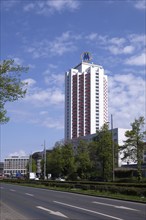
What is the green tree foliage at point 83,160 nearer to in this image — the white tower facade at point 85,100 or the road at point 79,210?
the road at point 79,210

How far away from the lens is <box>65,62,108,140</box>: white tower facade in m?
175

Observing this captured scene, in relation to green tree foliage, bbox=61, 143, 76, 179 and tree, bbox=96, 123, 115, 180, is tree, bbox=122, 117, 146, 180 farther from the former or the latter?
green tree foliage, bbox=61, 143, 76, 179

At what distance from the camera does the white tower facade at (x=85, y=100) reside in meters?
175

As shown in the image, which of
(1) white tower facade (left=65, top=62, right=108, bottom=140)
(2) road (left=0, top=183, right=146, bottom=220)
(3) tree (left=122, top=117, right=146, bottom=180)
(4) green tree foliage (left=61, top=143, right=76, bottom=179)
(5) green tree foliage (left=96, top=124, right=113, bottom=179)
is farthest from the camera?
(1) white tower facade (left=65, top=62, right=108, bottom=140)

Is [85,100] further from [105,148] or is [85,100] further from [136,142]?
[136,142]

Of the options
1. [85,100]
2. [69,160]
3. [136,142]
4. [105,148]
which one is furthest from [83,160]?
[85,100]

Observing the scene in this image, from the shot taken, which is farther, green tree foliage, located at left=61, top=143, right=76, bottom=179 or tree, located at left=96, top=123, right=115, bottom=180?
green tree foliage, located at left=61, top=143, right=76, bottom=179

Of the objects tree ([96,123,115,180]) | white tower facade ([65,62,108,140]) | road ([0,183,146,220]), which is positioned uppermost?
white tower facade ([65,62,108,140])

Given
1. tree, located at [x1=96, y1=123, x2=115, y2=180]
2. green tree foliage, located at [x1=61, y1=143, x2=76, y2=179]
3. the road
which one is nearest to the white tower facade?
green tree foliage, located at [x1=61, y1=143, x2=76, y2=179]

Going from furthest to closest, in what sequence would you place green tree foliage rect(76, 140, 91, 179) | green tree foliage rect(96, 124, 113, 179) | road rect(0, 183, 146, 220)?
1. green tree foliage rect(76, 140, 91, 179)
2. green tree foliage rect(96, 124, 113, 179)
3. road rect(0, 183, 146, 220)

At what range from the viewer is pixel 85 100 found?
18012 cm

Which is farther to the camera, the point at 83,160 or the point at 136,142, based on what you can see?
the point at 83,160

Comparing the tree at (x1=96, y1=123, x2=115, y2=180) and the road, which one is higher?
the tree at (x1=96, y1=123, x2=115, y2=180)

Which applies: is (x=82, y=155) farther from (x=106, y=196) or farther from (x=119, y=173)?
(x=106, y=196)
